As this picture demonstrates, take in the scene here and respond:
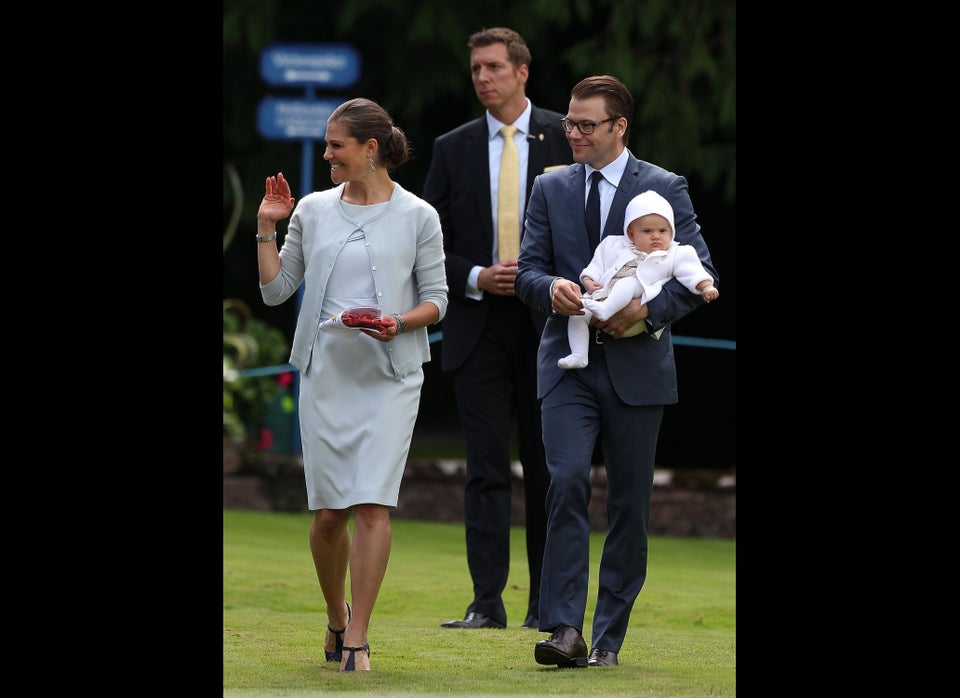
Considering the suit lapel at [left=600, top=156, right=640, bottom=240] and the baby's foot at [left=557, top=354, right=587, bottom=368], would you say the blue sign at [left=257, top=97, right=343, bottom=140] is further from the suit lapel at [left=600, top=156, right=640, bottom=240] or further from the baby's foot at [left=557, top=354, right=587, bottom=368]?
the baby's foot at [left=557, top=354, right=587, bottom=368]

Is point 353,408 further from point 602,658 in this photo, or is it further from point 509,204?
point 509,204

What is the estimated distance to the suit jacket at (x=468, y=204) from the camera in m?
7.74

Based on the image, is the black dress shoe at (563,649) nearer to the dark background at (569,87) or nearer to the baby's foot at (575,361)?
the baby's foot at (575,361)

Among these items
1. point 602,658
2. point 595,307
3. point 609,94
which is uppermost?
point 609,94

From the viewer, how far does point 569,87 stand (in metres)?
14.5

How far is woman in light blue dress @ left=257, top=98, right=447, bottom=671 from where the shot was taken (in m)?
6.32

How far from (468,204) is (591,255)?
140 centimetres

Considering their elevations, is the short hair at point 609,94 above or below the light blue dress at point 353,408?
above

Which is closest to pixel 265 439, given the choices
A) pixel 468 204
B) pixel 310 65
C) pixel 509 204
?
pixel 310 65

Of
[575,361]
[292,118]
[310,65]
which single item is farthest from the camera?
[310,65]

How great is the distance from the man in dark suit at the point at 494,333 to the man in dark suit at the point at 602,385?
1.15 meters

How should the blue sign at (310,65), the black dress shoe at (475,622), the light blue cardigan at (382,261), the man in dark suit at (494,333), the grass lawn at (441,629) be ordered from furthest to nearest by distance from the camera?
the blue sign at (310,65) < the man in dark suit at (494,333) < the black dress shoe at (475,622) < the light blue cardigan at (382,261) < the grass lawn at (441,629)

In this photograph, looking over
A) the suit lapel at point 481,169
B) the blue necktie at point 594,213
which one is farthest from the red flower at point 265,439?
the blue necktie at point 594,213

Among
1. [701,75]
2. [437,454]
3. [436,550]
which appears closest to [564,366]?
[436,550]
